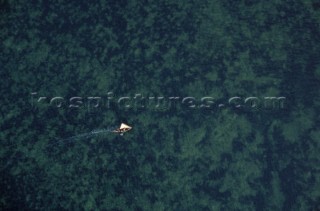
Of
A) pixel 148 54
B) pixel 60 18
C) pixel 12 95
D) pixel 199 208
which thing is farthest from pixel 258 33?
pixel 12 95

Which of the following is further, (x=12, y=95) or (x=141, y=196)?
(x=12, y=95)

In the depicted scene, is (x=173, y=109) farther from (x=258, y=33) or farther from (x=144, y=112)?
(x=258, y=33)

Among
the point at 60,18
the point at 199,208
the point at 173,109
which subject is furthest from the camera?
the point at 60,18

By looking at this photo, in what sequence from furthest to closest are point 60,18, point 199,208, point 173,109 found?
point 60,18 < point 173,109 < point 199,208

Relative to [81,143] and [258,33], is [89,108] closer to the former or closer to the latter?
[81,143]

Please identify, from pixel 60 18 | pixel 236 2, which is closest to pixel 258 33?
pixel 236 2

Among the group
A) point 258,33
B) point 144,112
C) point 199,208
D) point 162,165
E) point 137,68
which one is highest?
point 258,33

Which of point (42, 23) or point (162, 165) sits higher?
point (42, 23)
